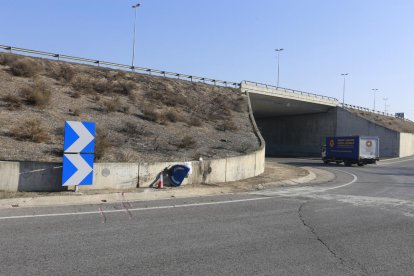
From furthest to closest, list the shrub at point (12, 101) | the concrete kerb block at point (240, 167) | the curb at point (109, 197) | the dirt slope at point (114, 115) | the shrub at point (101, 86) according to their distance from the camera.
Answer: the shrub at point (101, 86)
the shrub at point (12, 101)
the concrete kerb block at point (240, 167)
the dirt slope at point (114, 115)
the curb at point (109, 197)

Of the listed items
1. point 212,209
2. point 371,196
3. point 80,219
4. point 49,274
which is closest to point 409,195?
point 371,196

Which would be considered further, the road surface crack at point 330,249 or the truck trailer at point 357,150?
the truck trailer at point 357,150

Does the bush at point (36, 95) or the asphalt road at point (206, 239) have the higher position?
the bush at point (36, 95)

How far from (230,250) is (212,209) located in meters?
4.07

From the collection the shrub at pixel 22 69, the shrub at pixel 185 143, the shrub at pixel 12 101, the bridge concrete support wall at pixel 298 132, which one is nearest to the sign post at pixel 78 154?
the shrub at pixel 185 143

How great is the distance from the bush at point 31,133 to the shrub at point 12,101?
3411 millimetres

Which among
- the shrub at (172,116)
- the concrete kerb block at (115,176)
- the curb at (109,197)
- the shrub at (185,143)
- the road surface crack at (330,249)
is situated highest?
the shrub at (172,116)

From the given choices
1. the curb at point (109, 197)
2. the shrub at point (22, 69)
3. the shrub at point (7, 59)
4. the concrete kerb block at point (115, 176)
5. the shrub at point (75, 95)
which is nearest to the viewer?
the curb at point (109, 197)

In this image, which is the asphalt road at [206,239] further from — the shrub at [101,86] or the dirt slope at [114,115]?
the shrub at [101,86]

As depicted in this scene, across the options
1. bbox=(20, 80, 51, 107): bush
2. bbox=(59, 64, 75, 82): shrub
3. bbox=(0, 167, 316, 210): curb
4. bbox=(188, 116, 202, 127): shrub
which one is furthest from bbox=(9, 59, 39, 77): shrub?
bbox=(0, 167, 316, 210): curb

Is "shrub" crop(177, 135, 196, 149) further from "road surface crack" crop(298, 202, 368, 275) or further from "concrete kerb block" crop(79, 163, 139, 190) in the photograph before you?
"road surface crack" crop(298, 202, 368, 275)

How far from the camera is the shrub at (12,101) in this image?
19016mm

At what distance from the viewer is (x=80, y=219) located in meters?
8.73

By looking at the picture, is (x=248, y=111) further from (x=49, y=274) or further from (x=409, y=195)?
(x=49, y=274)
